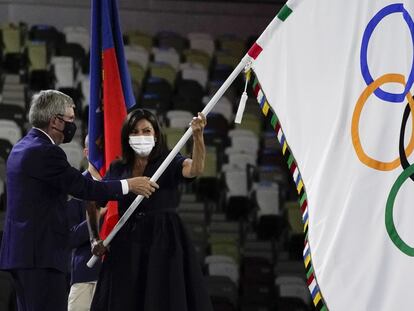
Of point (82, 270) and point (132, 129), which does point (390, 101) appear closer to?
point (132, 129)

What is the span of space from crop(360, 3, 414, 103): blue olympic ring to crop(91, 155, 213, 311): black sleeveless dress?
3.48ft

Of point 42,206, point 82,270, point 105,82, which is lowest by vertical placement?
point 82,270

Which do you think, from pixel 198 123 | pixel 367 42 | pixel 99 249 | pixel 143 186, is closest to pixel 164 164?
pixel 143 186

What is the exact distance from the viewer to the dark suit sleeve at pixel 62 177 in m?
5.47

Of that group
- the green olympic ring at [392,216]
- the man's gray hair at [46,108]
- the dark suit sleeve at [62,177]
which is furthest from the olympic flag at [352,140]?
the man's gray hair at [46,108]

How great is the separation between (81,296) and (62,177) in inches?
40.4

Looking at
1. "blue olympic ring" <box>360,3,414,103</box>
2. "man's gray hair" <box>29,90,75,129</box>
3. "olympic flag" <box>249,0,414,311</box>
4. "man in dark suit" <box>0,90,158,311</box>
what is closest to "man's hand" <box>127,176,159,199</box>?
"man in dark suit" <box>0,90,158,311</box>

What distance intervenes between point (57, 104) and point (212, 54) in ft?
33.5

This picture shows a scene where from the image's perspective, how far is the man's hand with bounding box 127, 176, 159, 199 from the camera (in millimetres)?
5445

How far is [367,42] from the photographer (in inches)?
200

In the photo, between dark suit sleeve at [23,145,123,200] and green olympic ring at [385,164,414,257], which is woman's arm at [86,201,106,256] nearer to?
dark suit sleeve at [23,145,123,200]

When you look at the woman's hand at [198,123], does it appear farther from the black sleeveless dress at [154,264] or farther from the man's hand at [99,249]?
the man's hand at [99,249]

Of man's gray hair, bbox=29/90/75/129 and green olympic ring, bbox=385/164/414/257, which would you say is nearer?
green olympic ring, bbox=385/164/414/257

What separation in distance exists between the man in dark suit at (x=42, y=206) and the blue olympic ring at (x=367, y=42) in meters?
1.13
